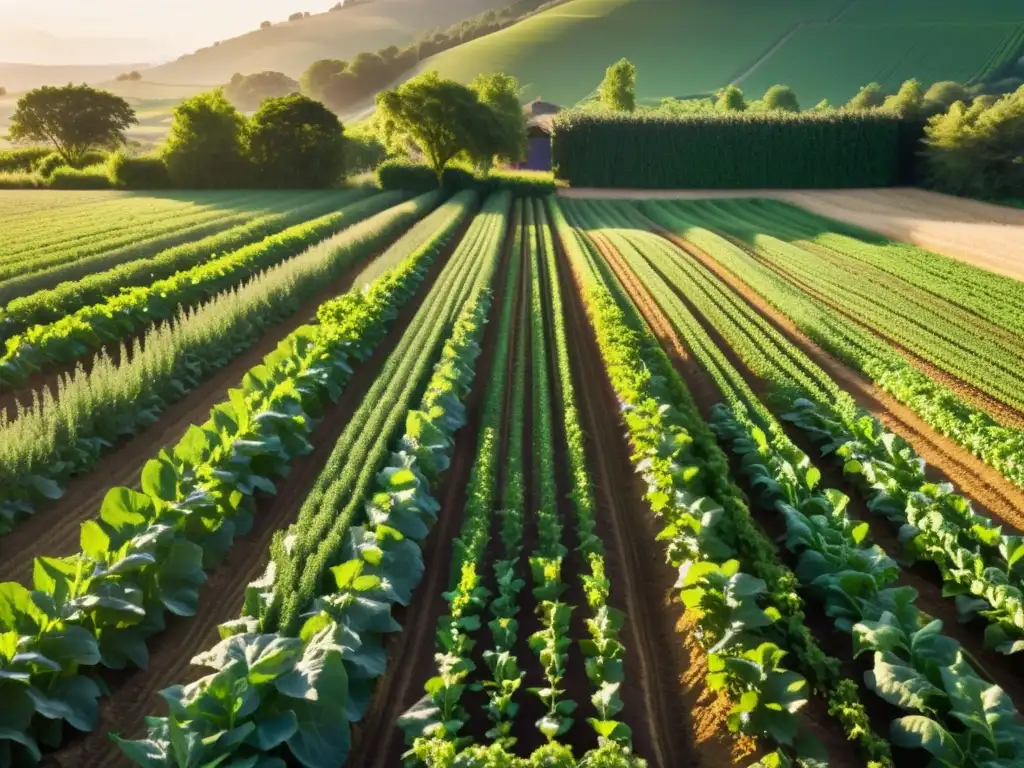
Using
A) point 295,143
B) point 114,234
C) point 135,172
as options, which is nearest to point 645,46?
point 295,143

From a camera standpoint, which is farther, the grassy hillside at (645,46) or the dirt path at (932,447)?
the grassy hillside at (645,46)

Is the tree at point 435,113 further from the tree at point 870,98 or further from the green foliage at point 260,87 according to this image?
the green foliage at point 260,87

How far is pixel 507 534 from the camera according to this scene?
25.8ft

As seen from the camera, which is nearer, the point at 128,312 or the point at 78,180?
the point at 128,312

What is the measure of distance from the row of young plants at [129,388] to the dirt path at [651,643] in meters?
6.31

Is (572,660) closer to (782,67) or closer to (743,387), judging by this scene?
(743,387)

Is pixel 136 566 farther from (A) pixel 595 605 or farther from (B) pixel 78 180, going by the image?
(B) pixel 78 180

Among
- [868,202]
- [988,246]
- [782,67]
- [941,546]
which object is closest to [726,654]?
[941,546]

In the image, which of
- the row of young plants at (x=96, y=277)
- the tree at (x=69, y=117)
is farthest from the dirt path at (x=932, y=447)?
the tree at (x=69, y=117)

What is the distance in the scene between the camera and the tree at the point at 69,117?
54625mm

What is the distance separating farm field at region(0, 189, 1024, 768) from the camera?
5.54m

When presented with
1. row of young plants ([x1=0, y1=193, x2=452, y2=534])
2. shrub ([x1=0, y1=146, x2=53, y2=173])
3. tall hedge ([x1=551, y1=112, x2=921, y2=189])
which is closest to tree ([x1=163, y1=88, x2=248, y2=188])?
shrub ([x1=0, y1=146, x2=53, y2=173])

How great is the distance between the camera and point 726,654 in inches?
237

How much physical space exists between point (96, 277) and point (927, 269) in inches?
827
